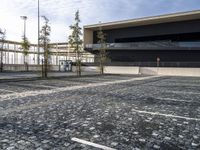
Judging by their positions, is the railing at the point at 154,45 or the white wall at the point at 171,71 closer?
the white wall at the point at 171,71

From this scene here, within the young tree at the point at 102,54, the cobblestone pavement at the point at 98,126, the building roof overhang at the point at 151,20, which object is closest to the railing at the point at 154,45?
the building roof overhang at the point at 151,20

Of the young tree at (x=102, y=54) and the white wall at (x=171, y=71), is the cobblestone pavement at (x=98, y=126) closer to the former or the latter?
the young tree at (x=102, y=54)

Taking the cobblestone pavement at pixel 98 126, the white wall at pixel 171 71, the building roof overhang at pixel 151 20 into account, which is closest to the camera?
the cobblestone pavement at pixel 98 126

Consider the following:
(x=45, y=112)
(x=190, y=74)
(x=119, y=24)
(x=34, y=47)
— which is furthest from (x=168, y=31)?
(x=45, y=112)

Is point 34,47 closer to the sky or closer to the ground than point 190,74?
closer to the sky

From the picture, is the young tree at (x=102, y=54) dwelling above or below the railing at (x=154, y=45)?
below

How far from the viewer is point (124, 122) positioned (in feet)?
20.9

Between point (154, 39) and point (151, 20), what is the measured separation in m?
6.38

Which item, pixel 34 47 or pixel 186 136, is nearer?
pixel 186 136

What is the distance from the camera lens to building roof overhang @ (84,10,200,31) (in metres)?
42.5

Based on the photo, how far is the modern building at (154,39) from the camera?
43562 millimetres

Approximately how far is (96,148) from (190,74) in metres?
35.2

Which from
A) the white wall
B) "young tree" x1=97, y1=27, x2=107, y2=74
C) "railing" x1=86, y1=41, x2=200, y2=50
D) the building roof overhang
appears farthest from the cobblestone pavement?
the building roof overhang

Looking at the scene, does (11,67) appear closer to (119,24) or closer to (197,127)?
(119,24)
